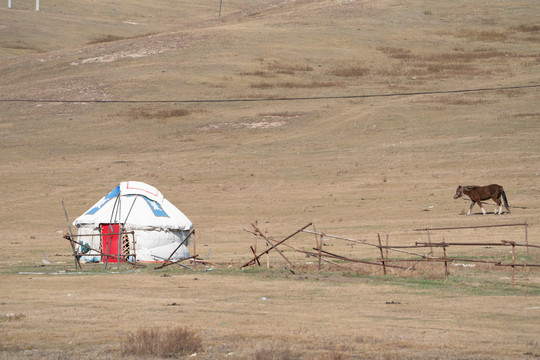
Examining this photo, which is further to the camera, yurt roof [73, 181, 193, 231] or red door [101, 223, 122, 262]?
yurt roof [73, 181, 193, 231]

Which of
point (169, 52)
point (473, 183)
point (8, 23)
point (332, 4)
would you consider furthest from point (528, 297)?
point (8, 23)

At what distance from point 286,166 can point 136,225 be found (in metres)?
21.9

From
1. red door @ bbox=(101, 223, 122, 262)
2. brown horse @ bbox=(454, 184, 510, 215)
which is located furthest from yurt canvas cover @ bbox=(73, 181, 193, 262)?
brown horse @ bbox=(454, 184, 510, 215)

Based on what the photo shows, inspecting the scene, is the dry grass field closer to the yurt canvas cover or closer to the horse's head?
→ the horse's head

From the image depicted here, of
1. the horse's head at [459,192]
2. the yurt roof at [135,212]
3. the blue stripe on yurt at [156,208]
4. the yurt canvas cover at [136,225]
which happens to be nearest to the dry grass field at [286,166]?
the horse's head at [459,192]

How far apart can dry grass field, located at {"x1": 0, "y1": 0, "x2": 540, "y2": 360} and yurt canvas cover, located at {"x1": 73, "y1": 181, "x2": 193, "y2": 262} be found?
Result: 1.43m

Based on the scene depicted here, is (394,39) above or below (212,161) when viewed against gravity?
above

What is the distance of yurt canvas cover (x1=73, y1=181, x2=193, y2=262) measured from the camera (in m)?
29.9

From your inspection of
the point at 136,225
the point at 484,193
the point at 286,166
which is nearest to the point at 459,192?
the point at 484,193

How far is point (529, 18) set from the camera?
282 feet

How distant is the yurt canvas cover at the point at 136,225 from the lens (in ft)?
98.1

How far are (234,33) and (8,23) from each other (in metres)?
41.7

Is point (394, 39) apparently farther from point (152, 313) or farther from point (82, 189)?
point (152, 313)

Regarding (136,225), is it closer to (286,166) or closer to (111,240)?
(111,240)
